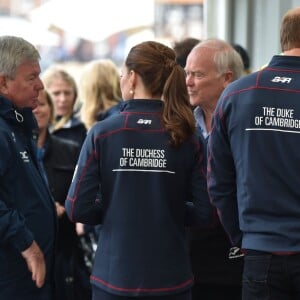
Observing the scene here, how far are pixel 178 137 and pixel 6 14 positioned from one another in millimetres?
20728

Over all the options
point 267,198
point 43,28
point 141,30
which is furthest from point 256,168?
point 141,30

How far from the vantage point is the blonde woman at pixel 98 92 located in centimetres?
497

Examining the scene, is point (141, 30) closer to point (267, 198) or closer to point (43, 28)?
point (43, 28)

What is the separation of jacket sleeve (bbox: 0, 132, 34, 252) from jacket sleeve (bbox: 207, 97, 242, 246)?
763 millimetres

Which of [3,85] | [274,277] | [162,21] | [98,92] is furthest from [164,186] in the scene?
[162,21]

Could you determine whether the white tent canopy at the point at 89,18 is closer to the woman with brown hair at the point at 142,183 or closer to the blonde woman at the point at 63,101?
the blonde woman at the point at 63,101

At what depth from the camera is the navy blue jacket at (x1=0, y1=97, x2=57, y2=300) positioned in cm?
279

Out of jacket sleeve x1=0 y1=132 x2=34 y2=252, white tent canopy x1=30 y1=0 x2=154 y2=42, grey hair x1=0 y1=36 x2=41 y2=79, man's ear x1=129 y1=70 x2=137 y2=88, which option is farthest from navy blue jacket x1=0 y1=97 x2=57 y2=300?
white tent canopy x1=30 y1=0 x2=154 y2=42

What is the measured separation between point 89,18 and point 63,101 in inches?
219

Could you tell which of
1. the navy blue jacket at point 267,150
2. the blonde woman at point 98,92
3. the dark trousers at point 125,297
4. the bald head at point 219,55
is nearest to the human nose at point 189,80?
the bald head at point 219,55

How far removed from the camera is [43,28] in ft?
34.5

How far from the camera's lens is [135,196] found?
8.89ft

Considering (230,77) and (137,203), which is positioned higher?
(230,77)

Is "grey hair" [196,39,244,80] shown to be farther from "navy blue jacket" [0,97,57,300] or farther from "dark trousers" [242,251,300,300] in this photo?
"dark trousers" [242,251,300,300]
